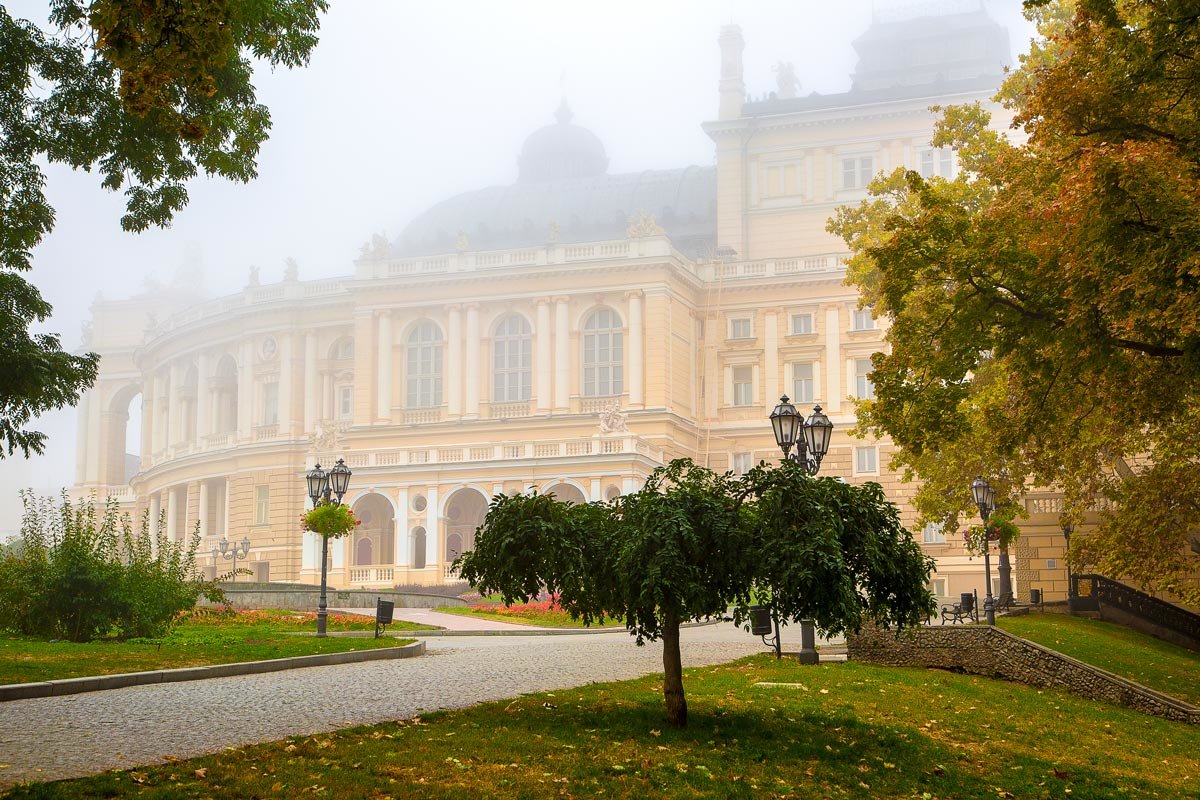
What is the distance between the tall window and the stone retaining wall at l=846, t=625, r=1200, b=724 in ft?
183

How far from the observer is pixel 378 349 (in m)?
78.1

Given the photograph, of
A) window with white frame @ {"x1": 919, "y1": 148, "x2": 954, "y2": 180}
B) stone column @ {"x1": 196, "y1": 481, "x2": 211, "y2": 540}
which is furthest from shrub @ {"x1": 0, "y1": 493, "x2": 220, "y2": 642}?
stone column @ {"x1": 196, "y1": 481, "x2": 211, "y2": 540}

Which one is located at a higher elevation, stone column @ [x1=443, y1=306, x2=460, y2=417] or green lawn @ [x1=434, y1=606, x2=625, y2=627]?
stone column @ [x1=443, y1=306, x2=460, y2=417]

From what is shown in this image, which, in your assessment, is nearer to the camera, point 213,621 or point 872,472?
point 213,621

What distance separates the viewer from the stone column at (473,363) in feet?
249

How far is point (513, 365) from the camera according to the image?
77.0 meters

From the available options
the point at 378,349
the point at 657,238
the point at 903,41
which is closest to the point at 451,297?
the point at 378,349

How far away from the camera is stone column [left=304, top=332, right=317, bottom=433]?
84125mm

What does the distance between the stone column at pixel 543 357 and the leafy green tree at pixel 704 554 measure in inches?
2350

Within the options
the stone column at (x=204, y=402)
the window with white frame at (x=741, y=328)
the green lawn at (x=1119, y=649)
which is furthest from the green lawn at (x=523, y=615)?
the stone column at (x=204, y=402)

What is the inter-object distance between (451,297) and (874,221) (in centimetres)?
3891

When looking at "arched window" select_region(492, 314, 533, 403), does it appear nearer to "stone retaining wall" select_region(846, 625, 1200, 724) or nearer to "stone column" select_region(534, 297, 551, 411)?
"stone column" select_region(534, 297, 551, 411)

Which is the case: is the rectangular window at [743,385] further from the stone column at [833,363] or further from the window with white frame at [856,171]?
the window with white frame at [856,171]

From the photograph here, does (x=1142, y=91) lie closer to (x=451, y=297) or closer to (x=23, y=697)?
(x=23, y=697)
